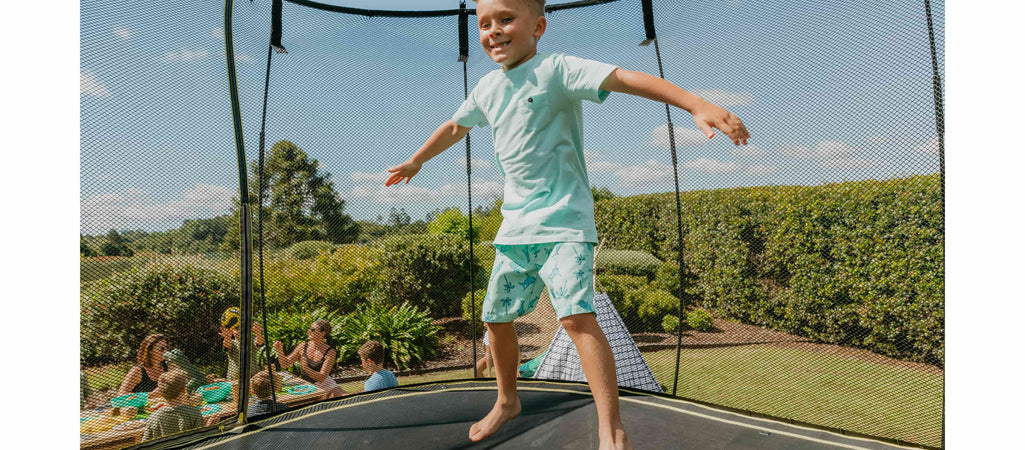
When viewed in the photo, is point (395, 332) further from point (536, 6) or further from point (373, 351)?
point (536, 6)

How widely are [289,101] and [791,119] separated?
2.03m

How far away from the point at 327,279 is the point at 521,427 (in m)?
1.13

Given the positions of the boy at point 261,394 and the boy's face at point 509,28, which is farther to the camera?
the boy at point 261,394

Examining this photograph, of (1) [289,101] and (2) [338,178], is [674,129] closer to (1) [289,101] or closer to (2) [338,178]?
(2) [338,178]

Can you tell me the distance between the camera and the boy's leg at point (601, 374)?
4.30ft

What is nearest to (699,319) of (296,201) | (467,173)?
(467,173)

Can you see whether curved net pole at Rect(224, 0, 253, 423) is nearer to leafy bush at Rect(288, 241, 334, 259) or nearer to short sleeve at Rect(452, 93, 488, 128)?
leafy bush at Rect(288, 241, 334, 259)

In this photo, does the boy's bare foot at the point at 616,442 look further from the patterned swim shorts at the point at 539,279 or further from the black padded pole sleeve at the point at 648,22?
the black padded pole sleeve at the point at 648,22

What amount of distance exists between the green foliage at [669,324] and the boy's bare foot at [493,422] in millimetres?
1058

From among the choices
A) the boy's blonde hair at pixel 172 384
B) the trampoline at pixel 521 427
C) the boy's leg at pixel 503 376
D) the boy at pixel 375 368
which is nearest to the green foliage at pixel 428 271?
the boy at pixel 375 368

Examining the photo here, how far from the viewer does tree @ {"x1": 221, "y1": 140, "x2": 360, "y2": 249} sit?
6.94 ft

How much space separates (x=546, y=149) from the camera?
1428 mm

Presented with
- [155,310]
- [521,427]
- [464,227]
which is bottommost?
[521,427]

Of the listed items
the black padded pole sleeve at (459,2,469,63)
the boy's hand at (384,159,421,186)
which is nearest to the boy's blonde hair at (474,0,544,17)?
the boy's hand at (384,159,421,186)
